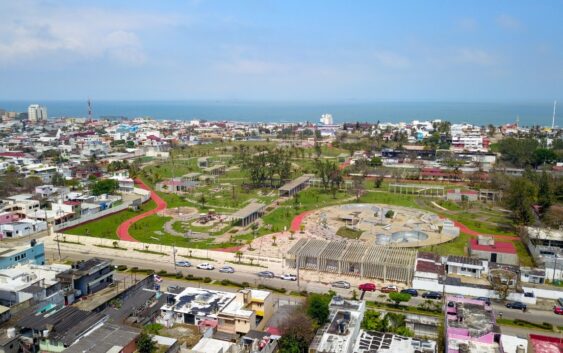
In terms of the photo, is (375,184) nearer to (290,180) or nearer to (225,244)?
(290,180)

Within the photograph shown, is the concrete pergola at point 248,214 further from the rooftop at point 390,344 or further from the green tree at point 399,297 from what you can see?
the rooftop at point 390,344

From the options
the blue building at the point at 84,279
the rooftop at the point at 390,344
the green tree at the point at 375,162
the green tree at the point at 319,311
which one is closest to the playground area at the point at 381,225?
the green tree at the point at 319,311

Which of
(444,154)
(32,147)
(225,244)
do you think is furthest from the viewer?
(32,147)

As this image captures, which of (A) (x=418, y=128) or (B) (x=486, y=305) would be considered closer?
(B) (x=486, y=305)

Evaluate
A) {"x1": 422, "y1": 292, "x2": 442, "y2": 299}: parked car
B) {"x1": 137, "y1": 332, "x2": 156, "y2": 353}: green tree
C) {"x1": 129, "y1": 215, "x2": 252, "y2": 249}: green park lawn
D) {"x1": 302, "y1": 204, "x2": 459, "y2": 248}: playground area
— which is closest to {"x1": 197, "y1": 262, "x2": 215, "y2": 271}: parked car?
{"x1": 129, "y1": 215, "x2": 252, "y2": 249}: green park lawn

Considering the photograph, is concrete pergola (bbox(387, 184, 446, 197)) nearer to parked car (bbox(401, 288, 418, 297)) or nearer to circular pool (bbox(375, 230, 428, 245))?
A: circular pool (bbox(375, 230, 428, 245))

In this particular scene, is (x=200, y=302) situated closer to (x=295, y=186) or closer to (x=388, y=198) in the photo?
(x=295, y=186)

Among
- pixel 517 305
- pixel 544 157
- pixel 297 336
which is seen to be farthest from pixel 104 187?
pixel 544 157

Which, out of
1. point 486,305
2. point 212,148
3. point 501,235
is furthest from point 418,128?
point 486,305
